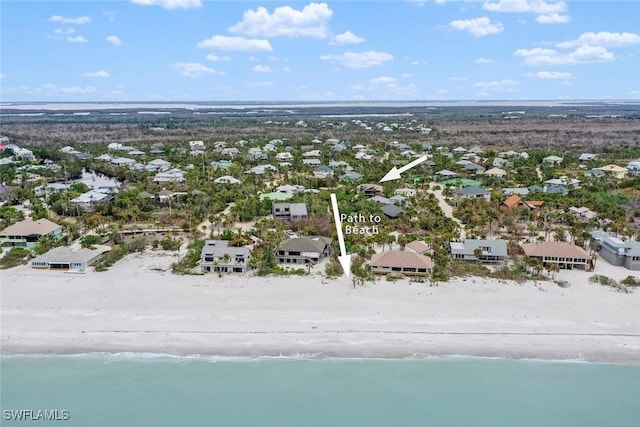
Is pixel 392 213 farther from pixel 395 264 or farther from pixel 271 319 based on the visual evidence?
pixel 271 319

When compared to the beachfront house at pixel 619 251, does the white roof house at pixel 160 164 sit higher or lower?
higher

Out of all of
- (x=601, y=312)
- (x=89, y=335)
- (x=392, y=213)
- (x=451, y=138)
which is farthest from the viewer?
(x=451, y=138)

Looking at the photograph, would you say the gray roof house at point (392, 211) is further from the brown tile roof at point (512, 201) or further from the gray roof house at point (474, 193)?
the brown tile roof at point (512, 201)

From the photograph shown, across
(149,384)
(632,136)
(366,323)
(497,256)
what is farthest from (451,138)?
(149,384)

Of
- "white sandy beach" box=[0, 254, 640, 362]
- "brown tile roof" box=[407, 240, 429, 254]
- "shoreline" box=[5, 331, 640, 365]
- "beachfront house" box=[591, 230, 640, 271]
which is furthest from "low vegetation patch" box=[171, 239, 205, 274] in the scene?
"beachfront house" box=[591, 230, 640, 271]

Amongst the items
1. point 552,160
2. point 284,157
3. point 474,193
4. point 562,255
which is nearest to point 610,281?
point 562,255

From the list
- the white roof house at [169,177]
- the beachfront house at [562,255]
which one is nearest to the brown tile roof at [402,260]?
the beachfront house at [562,255]

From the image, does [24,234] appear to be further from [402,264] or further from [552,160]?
[552,160]

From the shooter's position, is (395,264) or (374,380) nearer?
(374,380)
